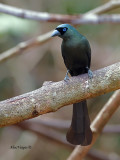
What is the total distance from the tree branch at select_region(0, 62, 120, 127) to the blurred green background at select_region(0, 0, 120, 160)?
3284 millimetres

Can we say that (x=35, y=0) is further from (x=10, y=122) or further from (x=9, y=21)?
(x=10, y=122)

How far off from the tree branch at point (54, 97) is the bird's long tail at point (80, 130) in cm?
57

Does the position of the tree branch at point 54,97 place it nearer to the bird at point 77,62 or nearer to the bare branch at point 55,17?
the bird at point 77,62

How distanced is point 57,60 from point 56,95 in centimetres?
373

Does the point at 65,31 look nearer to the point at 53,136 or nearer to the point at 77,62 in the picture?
the point at 77,62

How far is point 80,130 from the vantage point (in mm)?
3197

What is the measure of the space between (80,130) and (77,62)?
0.64 meters

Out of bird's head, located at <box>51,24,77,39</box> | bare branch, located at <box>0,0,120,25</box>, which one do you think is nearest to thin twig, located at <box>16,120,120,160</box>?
bare branch, located at <box>0,0,120,25</box>

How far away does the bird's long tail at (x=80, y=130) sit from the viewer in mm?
3178

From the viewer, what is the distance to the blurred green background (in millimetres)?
6145

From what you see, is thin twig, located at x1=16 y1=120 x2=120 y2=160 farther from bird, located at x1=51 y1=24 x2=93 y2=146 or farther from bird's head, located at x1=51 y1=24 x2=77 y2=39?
bird's head, located at x1=51 y1=24 x2=77 y2=39

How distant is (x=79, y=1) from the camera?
6.48 metres

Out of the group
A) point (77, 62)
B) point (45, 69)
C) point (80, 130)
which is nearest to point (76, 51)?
point (77, 62)

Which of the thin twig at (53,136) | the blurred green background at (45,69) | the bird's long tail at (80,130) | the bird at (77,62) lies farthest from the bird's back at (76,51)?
the blurred green background at (45,69)
